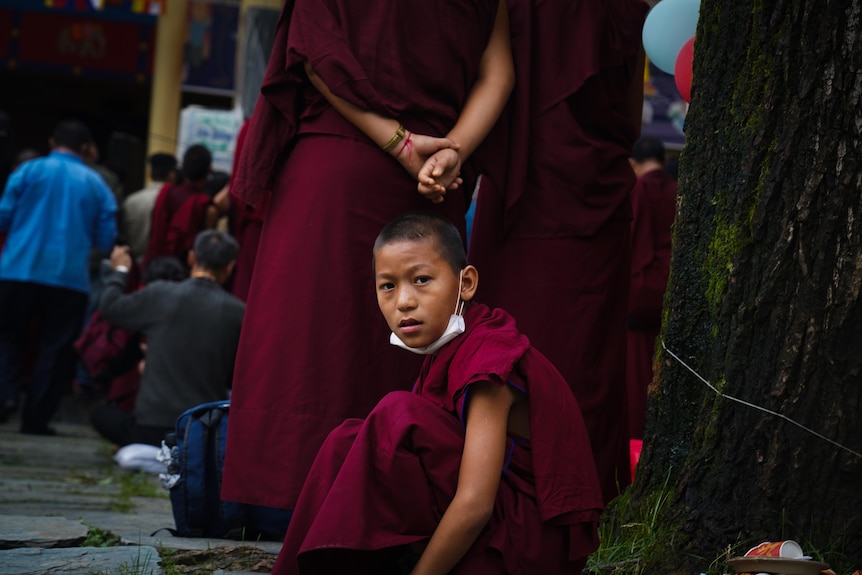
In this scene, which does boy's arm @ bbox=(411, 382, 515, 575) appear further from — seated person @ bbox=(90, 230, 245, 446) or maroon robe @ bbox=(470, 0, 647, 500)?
seated person @ bbox=(90, 230, 245, 446)

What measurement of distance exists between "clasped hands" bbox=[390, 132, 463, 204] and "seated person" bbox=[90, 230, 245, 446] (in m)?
2.29

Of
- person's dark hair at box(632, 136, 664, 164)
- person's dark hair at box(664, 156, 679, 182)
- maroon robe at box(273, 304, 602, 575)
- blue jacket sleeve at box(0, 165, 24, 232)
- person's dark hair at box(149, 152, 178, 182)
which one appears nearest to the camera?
maroon robe at box(273, 304, 602, 575)

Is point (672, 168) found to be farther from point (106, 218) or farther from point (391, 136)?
point (106, 218)

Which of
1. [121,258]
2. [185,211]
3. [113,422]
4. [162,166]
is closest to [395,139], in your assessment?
[121,258]

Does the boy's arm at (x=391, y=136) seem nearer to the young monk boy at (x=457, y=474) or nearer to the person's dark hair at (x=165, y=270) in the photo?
the young monk boy at (x=457, y=474)

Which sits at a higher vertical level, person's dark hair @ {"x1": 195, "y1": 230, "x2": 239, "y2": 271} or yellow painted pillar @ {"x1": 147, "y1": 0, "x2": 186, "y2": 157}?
yellow painted pillar @ {"x1": 147, "y1": 0, "x2": 186, "y2": 157}

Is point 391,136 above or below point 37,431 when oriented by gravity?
above

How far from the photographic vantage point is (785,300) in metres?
2.38

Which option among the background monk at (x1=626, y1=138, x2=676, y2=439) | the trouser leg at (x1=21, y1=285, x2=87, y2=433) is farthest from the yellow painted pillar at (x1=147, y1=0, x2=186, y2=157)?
the background monk at (x1=626, y1=138, x2=676, y2=439)

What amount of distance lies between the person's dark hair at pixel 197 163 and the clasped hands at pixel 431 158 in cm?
397

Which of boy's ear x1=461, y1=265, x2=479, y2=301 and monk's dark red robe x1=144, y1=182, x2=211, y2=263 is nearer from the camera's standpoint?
boy's ear x1=461, y1=265, x2=479, y2=301

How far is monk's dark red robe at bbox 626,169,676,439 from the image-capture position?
448cm

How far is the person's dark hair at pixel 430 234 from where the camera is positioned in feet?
7.64

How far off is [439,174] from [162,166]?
16.0 ft
